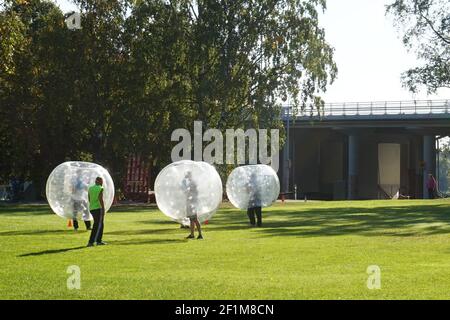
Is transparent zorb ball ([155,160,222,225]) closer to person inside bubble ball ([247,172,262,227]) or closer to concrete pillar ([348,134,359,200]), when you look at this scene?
person inside bubble ball ([247,172,262,227])

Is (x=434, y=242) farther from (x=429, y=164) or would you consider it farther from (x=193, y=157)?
(x=429, y=164)

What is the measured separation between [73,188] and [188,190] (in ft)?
12.8

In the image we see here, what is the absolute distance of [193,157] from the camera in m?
47.3

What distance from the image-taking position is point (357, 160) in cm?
7369

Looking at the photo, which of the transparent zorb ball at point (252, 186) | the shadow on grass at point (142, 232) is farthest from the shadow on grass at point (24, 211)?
the shadow on grass at point (142, 232)

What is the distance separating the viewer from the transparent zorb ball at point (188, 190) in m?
22.1

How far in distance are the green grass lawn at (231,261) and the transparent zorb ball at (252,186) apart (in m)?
0.92

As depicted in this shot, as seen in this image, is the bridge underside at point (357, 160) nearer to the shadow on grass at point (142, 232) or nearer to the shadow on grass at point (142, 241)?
the shadow on grass at point (142, 232)

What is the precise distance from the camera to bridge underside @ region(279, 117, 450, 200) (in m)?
73.3

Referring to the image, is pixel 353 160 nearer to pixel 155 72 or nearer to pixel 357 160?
pixel 357 160

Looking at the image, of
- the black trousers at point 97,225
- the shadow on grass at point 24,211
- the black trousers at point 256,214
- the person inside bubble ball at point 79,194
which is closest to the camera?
the black trousers at point 97,225

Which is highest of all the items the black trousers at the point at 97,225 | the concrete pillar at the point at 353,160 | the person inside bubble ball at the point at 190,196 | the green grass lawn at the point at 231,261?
the concrete pillar at the point at 353,160

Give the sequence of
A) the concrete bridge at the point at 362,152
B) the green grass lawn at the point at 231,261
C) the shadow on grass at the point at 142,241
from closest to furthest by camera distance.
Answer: the green grass lawn at the point at 231,261, the shadow on grass at the point at 142,241, the concrete bridge at the point at 362,152
